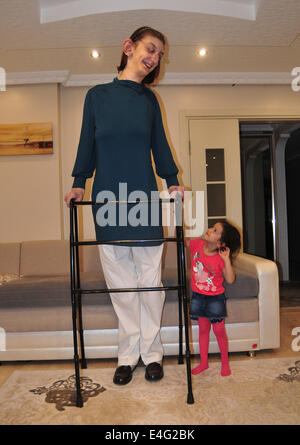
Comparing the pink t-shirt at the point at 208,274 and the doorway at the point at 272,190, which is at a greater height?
the doorway at the point at 272,190

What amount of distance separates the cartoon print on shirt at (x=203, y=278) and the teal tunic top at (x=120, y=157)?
13.0 inches

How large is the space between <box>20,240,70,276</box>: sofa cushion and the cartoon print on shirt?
1382 millimetres

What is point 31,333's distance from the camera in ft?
6.64

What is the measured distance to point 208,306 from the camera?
181cm

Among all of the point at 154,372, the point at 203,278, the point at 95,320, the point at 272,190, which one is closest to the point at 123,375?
the point at 154,372

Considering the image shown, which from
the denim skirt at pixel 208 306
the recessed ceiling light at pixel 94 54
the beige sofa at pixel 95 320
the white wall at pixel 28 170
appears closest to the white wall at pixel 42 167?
the white wall at pixel 28 170

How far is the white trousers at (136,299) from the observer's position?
1.64m

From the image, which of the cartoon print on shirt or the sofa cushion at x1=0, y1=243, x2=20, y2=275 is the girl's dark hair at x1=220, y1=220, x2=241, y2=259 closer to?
the cartoon print on shirt

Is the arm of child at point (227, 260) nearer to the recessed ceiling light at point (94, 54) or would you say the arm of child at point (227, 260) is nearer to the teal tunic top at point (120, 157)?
the teal tunic top at point (120, 157)

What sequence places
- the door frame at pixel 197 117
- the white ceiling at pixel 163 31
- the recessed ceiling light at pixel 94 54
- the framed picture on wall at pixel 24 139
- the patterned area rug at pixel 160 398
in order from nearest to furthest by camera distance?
the patterned area rug at pixel 160 398 → the white ceiling at pixel 163 31 → the recessed ceiling light at pixel 94 54 → the framed picture on wall at pixel 24 139 → the door frame at pixel 197 117

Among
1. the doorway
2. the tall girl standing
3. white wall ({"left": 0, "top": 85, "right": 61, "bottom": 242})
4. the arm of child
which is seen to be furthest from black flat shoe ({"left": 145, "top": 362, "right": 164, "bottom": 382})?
the doorway

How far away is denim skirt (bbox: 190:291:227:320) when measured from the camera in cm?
179
